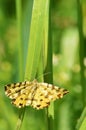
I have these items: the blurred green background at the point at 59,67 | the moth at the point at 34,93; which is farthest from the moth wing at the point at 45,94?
the blurred green background at the point at 59,67

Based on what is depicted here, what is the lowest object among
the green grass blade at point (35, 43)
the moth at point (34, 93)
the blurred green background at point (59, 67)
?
the blurred green background at point (59, 67)

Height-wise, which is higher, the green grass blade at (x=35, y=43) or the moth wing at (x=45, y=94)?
the green grass blade at (x=35, y=43)

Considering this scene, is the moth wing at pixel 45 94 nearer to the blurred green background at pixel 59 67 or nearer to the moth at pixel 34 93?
the moth at pixel 34 93

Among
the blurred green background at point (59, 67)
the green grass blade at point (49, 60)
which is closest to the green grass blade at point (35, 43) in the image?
the green grass blade at point (49, 60)

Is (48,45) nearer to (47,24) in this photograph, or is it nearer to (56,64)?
(47,24)

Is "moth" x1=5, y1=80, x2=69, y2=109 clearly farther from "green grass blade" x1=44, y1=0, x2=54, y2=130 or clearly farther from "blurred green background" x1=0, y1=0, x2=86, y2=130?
"blurred green background" x1=0, y1=0, x2=86, y2=130

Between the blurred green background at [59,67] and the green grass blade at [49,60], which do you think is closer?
the green grass blade at [49,60]

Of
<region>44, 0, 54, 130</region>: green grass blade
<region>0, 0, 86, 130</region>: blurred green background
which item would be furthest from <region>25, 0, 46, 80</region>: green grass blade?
<region>0, 0, 86, 130</region>: blurred green background
